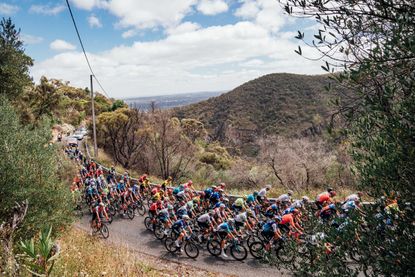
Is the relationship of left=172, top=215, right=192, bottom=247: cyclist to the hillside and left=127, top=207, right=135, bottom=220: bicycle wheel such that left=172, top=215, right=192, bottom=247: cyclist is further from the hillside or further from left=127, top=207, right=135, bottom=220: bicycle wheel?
the hillside

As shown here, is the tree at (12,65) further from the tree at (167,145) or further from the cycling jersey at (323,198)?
the cycling jersey at (323,198)

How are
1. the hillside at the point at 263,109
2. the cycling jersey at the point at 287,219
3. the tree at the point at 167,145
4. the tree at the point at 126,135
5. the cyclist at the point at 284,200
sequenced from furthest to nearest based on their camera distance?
the hillside at the point at 263,109, the tree at the point at 126,135, the tree at the point at 167,145, the cyclist at the point at 284,200, the cycling jersey at the point at 287,219

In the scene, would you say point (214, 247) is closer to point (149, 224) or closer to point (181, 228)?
point (181, 228)

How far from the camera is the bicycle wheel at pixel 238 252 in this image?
11.3 m

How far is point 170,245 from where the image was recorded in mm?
12758

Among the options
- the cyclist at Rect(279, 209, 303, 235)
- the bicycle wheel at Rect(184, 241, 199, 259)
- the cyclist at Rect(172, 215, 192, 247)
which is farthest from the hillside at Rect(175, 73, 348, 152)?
the cyclist at Rect(279, 209, 303, 235)

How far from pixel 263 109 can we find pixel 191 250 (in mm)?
68537

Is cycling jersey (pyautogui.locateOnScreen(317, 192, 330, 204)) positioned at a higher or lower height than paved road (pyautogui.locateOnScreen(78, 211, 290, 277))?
higher

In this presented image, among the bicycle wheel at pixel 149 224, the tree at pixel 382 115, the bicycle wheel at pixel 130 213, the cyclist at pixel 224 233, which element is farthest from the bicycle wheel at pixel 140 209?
the tree at pixel 382 115

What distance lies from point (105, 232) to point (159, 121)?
1514 cm

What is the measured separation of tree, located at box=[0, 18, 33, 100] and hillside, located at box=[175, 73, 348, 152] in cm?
3368

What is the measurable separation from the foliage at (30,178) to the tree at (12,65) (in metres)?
17.7

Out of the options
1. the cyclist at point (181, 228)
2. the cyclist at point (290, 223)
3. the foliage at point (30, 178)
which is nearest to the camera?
the foliage at point (30, 178)

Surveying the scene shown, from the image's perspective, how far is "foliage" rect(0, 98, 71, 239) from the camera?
26.9ft
